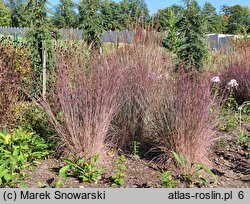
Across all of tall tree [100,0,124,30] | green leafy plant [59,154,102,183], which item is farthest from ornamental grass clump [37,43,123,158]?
tall tree [100,0,124,30]

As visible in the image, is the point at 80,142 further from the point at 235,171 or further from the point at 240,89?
the point at 240,89

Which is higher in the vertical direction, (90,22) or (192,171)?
(90,22)

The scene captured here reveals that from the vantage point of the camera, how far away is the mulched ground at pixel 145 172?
3396 mm

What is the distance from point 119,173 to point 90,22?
6.46 meters

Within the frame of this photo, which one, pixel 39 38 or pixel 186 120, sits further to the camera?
pixel 39 38

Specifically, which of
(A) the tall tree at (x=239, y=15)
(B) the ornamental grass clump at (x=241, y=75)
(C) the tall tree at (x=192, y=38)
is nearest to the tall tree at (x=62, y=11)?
(C) the tall tree at (x=192, y=38)

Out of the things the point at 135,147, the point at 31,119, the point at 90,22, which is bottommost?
the point at 135,147

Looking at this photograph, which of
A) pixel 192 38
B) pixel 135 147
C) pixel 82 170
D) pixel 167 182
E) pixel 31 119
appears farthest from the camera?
pixel 192 38

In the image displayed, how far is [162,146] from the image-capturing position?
3900 mm

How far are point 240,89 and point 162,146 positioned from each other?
3899mm

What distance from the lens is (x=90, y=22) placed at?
30.6 feet

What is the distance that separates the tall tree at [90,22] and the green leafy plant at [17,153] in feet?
18.0

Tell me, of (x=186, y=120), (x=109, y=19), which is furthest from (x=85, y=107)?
(x=109, y=19)

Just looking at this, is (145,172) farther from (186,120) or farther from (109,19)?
(109,19)
